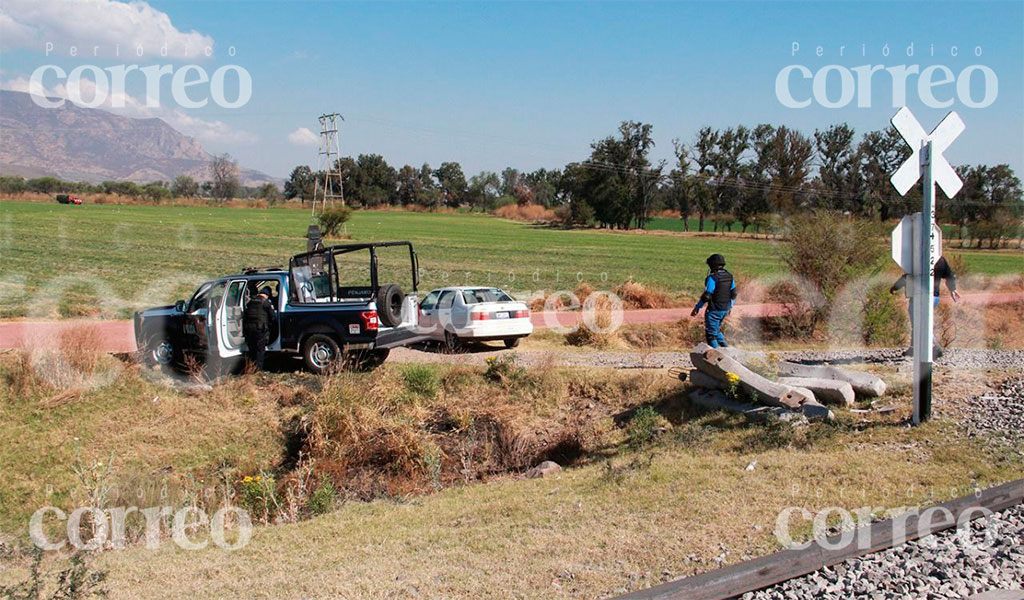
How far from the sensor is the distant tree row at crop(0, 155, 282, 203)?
97.8 m

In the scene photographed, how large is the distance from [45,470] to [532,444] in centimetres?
673

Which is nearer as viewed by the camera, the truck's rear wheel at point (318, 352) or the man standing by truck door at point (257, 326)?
the man standing by truck door at point (257, 326)

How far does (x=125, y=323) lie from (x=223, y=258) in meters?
21.1

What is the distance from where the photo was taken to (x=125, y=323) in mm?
19594

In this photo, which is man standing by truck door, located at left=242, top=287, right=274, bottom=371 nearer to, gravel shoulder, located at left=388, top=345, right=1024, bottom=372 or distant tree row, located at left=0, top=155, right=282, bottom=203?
gravel shoulder, located at left=388, top=345, right=1024, bottom=372

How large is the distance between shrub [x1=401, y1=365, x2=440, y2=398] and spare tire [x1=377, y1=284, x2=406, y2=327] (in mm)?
864

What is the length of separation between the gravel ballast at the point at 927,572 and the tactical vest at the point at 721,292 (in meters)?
6.72

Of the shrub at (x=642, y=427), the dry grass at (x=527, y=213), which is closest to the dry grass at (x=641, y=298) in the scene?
the shrub at (x=642, y=427)

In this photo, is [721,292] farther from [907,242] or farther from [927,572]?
[927,572]

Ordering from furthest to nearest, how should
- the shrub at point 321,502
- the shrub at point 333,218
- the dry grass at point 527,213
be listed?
the dry grass at point 527,213
the shrub at point 333,218
the shrub at point 321,502

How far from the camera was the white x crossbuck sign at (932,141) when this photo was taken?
347 inches

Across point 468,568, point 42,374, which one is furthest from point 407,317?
point 468,568

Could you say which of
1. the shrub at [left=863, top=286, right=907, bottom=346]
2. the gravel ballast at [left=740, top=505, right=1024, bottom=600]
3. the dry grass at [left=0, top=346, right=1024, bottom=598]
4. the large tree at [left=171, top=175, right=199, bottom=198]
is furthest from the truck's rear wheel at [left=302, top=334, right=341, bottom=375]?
the large tree at [left=171, top=175, right=199, bottom=198]

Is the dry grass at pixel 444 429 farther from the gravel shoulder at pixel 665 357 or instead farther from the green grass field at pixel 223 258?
the green grass field at pixel 223 258
